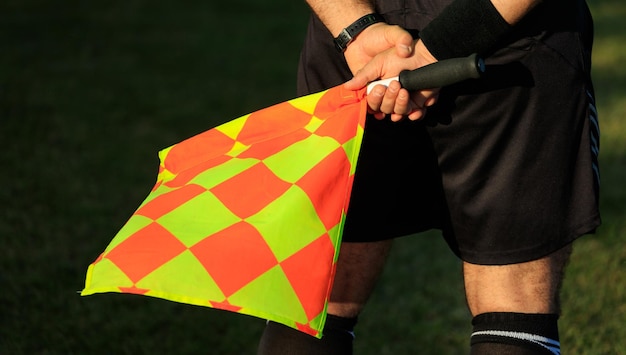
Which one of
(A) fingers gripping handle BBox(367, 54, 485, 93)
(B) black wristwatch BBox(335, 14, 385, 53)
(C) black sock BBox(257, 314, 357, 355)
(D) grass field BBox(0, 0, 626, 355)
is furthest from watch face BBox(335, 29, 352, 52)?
(D) grass field BBox(0, 0, 626, 355)

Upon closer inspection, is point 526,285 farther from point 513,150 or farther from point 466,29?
point 466,29

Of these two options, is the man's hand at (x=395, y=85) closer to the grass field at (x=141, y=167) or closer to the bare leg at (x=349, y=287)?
the bare leg at (x=349, y=287)

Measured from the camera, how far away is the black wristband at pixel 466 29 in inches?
69.7

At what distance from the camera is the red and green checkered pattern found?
5.59ft

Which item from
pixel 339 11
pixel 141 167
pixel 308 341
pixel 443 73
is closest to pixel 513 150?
pixel 443 73

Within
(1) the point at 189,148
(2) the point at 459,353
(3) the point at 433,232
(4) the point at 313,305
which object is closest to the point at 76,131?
(3) the point at 433,232

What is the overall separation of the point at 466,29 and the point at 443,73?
118 millimetres

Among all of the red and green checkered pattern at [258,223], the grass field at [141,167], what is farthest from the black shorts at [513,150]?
the grass field at [141,167]

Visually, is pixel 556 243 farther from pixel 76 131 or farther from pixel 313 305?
pixel 76 131

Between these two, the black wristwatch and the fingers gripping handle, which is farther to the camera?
the black wristwatch

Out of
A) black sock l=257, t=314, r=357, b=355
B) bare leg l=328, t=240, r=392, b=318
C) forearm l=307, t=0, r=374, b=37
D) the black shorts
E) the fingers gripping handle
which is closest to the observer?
the fingers gripping handle

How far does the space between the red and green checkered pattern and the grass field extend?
1.36 metres

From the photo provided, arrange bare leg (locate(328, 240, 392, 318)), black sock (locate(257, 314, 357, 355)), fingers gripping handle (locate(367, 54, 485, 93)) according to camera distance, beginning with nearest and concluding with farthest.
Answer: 1. fingers gripping handle (locate(367, 54, 485, 93))
2. black sock (locate(257, 314, 357, 355))
3. bare leg (locate(328, 240, 392, 318))

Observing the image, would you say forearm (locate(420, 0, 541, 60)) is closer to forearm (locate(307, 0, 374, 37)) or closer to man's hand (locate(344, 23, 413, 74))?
man's hand (locate(344, 23, 413, 74))
